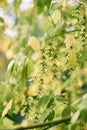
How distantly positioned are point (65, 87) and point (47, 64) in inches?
61.0

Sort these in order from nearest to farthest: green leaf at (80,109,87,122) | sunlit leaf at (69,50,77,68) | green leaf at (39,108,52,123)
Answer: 1. green leaf at (80,109,87,122)
2. green leaf at (39,108,52,123)
3. sunlit leaf at (69,50,77,68)

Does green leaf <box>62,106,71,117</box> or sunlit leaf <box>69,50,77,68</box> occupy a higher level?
sunlit leaf <box>69,50,77,68</box>

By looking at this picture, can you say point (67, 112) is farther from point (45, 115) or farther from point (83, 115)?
point (83, 115)

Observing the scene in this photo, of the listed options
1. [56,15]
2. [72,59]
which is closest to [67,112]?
[72,59]

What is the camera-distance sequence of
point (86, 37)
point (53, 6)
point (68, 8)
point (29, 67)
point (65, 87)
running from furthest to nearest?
point (65, 87)
point (68, 8)
point (53, 6)
point (86, 37)
point (29, 67)

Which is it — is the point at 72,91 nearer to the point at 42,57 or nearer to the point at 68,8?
the point at 68,8

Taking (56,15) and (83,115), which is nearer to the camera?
(83,115)

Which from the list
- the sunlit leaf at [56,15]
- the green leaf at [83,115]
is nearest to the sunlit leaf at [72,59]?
the sunlit leaf at [56,15]

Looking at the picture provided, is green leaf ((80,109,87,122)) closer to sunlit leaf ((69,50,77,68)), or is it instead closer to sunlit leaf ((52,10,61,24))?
sunlit leaf ((69,50,77,68))

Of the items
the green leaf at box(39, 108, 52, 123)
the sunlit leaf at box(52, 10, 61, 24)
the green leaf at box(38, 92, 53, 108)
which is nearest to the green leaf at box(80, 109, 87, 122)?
the green leaf at box(39, 108, 52, 123)

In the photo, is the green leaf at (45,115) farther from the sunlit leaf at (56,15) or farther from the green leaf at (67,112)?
the sunlit leaf at (56,15)

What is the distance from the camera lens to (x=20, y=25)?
11.6 ft

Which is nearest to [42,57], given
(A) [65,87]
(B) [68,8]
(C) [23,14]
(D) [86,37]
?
(D) [86,37]

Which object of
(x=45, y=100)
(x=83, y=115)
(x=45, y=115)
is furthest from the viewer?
(x=45, y=100)
